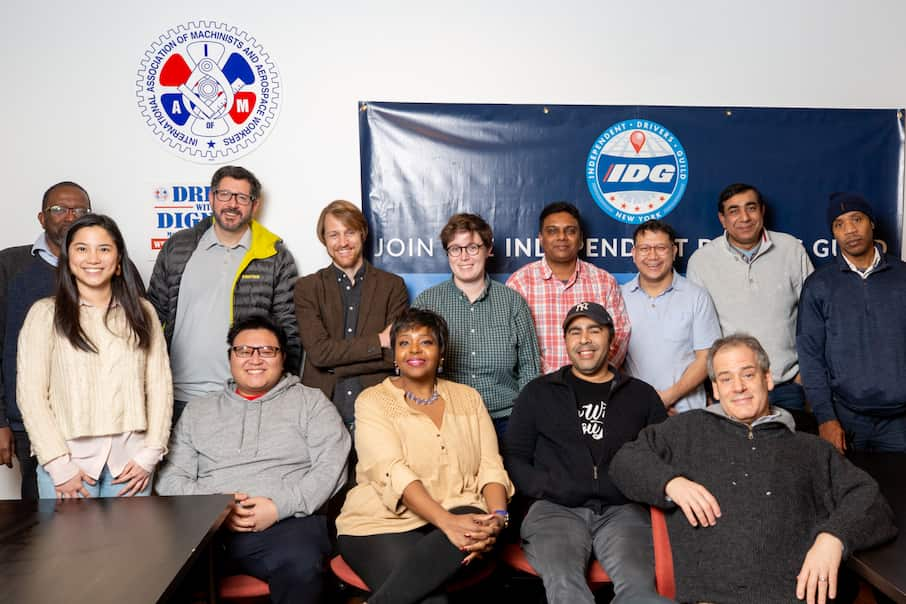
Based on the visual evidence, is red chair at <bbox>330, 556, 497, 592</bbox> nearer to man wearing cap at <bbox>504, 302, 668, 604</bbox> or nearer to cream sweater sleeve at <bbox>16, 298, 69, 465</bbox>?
man wearing cap at <bbox>504, 302, 668, 604</bbox>

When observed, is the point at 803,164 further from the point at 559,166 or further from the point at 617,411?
the point at 617,411

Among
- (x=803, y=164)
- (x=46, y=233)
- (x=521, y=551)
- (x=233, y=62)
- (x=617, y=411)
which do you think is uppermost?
(x=233, y=62)

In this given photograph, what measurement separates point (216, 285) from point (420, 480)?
1.26 m

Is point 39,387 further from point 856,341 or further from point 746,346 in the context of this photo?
point 856,341

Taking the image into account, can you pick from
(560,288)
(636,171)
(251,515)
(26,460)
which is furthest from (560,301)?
(26,460)

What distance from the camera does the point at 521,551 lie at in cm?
244

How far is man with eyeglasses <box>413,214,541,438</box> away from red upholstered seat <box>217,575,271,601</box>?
3.38 ft

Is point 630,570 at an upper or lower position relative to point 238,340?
lower

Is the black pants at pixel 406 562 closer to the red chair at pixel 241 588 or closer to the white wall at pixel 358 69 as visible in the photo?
the red chair at pixel 241 588

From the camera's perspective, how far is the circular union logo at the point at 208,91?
338 centimetres

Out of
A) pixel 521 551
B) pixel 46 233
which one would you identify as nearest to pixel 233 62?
pixel 46 233

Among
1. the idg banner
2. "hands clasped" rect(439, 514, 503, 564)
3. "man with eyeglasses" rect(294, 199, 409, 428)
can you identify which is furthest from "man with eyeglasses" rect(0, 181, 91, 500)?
"hands clasped" rect(439, 514, 503, 564)

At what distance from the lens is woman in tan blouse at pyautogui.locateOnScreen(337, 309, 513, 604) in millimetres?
2193

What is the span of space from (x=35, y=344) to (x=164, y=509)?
0.70m
